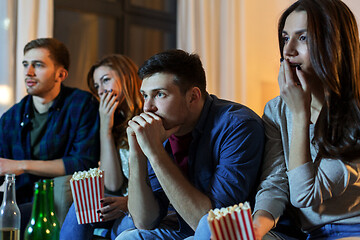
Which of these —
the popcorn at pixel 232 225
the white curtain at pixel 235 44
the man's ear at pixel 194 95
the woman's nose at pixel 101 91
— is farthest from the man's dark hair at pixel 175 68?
the white curtain at pixel 235 44

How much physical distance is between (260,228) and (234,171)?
0.80 ft

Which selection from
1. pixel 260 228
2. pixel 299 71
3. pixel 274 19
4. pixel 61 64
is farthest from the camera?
pixel 274 19

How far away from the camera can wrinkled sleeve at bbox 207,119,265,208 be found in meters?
1.55

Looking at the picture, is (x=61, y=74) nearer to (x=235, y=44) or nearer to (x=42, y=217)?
(x=42, y=217)

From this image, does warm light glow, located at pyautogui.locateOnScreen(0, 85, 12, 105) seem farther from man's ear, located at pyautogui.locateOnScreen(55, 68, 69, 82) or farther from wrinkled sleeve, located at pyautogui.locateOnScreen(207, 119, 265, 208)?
wrinkled sleeve, located at pyautogui.locateOnScreen(207, 119, 265, 208)

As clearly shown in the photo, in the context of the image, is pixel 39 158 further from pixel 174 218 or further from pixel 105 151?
pixel 174 218

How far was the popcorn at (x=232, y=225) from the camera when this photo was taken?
44.6 inches

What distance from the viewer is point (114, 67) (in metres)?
2.63

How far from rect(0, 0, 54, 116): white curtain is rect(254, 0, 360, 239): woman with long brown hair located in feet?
7.43

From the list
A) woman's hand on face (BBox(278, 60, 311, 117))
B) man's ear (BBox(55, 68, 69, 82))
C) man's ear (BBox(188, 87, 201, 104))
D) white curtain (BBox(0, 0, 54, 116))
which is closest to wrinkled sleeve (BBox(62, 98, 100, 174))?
man's ear (BBox(55, 68, 69, 82))

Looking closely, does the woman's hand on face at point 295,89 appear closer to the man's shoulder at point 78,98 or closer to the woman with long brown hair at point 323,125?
the woman with long brown hair at point 323,125

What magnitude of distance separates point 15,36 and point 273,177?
2.44 m

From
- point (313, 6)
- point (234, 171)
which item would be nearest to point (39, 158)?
point (234, 171)

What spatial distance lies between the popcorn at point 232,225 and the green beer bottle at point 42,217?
62 cm
